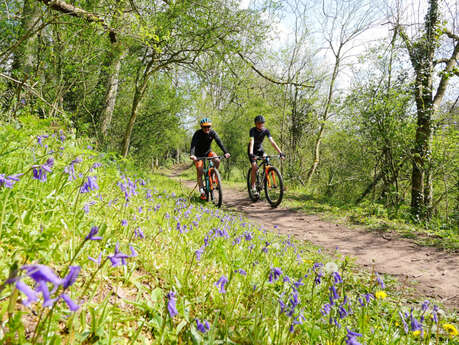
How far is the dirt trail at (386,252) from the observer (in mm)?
3594

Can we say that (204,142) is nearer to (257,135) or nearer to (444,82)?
(257,135)

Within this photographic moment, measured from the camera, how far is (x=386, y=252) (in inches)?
198

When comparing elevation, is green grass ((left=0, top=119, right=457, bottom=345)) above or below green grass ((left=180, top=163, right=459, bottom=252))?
above

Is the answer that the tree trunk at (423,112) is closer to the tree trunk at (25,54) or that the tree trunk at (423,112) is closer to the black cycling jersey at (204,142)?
the black cycling jersey at (204,142)

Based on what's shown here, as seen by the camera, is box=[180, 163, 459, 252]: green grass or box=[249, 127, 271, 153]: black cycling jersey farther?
box=[249, 127, 271, 153]: black cycling jersey

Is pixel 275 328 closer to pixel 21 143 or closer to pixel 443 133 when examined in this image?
pixel 21 143

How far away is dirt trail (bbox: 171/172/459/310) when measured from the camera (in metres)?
3.59

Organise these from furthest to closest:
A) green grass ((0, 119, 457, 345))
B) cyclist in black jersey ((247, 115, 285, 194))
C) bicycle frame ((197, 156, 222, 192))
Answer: cyclist in black jersey ((247, 115, 285, 194)) → bicycle frame ((197, 156, 222, 192)) → green grass ((0, 119, 457, 345))

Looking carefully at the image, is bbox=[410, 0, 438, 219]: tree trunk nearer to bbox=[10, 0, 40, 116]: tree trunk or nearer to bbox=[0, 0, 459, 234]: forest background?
bbox=[0, 0, 459, 234]: forest background

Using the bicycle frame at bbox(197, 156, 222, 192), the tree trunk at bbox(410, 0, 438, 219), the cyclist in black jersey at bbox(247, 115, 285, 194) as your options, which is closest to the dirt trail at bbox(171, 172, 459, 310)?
the bicycle frame at bbox(197, 156, 222, 192)

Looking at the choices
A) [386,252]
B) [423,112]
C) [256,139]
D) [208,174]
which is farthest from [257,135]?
[423,112]

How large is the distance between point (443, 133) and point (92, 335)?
10.6 meters

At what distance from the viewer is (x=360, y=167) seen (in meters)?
13.8

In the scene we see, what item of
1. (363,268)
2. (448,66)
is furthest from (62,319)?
(448,66)
